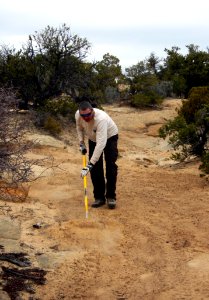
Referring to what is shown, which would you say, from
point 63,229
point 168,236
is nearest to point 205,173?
point 168,236

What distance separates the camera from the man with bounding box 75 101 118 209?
6.48 meters

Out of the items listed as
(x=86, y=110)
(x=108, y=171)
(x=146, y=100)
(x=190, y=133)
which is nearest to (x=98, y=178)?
(x=108, y=171)

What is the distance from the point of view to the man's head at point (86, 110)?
6430 mm

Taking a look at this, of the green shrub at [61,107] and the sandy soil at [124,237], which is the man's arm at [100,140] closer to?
the sandy soil at [124,237]

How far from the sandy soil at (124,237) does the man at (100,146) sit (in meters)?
0.30

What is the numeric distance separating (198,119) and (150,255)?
18.6ft

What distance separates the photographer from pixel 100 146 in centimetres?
649

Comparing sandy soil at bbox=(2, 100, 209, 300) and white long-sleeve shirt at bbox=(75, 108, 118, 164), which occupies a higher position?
white long-sleeve shirt at bbox=(75, 108, 118, 164)

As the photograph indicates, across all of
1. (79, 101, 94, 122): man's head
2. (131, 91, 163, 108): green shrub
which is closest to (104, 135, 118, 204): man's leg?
(79, 101, 94, 122): man's head

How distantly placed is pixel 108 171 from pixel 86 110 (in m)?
1.06

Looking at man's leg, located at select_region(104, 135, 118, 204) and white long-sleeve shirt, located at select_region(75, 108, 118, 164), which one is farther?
man's leg, located at select_region(104, 135, 118, 204)

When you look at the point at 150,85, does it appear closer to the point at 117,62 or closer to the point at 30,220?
the point at 117,62

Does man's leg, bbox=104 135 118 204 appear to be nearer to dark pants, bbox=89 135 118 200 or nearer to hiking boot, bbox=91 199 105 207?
dark pants, bbox=89 135 118 200

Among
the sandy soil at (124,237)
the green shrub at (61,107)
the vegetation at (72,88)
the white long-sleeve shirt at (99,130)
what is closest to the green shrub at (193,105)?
the vegetation at (72,88)
